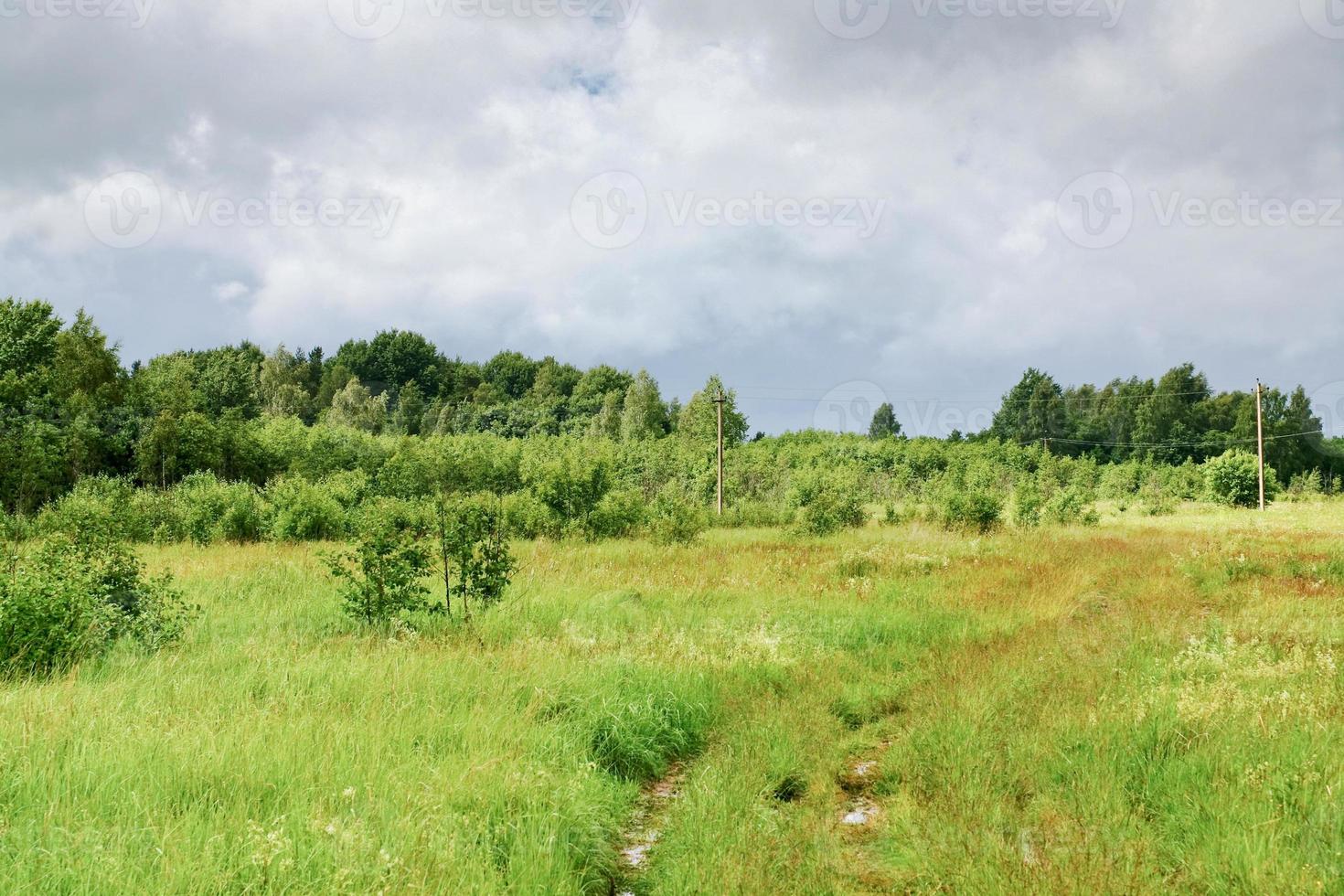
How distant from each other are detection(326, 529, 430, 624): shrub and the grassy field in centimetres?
53

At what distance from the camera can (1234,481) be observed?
1973 inches

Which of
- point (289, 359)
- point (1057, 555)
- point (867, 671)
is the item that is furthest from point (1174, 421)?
point (289, 359)

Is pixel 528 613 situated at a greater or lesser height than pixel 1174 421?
lesser

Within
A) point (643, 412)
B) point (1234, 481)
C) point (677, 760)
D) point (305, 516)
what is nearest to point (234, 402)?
point (643, 412)

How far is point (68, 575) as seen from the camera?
315 inches

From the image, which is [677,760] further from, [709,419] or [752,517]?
[709,419]

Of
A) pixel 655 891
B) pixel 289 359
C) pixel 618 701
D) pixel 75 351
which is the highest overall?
pixel 289 359

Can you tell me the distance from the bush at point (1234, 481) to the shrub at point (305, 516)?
179 feet

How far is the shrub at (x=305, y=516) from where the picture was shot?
965 inches

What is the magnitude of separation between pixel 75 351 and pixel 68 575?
51.7 metres

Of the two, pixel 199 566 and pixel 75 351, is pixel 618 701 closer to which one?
pixel 199 566

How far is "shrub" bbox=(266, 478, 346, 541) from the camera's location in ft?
80.4

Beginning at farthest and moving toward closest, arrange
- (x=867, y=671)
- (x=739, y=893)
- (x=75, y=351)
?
1. (x=75, y=351)
2. (x=867, y=671)
3. (x=739, y=893)

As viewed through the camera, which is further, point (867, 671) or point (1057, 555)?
point (1057, 555)
